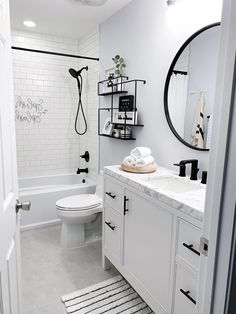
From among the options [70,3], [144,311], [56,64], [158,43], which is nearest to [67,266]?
[144,311]

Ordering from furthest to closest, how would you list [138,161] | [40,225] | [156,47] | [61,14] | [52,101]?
[52,101] → [40,225] → [61,14] → [156,47] → [138,161]

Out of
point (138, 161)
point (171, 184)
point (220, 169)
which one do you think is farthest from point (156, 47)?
point (220, 169)

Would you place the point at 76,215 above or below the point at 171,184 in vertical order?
below

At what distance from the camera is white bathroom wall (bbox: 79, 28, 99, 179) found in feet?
10.5

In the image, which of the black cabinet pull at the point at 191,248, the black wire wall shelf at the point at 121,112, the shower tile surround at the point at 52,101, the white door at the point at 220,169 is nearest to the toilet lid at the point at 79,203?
the black wire wall shelf at the point at 121,112

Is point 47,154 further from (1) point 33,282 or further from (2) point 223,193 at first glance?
(2) point 223,193

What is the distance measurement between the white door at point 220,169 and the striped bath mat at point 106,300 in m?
1.18

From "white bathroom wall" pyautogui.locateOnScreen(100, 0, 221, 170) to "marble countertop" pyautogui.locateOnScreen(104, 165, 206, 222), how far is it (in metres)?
0.19

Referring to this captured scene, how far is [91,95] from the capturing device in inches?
133

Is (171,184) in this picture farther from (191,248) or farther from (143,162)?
(191,248)

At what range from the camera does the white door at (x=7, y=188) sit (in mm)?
933

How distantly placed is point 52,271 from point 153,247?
3.66 ft

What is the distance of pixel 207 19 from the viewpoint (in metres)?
1.61

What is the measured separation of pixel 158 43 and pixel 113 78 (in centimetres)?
68
